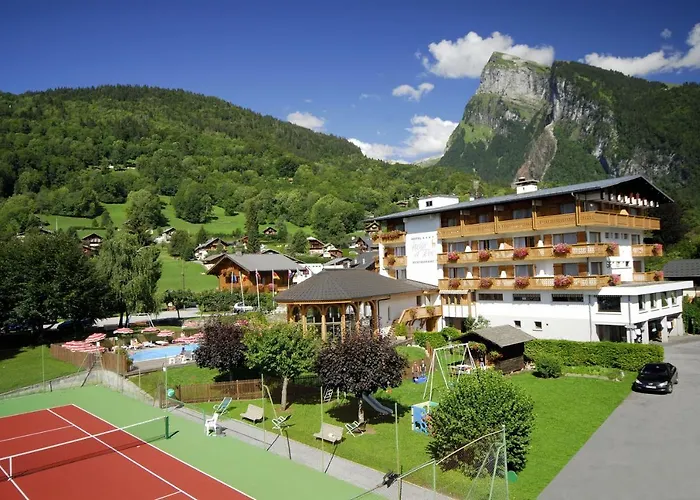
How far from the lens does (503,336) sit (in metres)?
32.1

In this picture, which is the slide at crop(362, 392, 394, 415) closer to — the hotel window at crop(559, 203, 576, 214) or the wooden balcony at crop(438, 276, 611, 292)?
the wooden balcony at crop(438, 276, 611, 292)

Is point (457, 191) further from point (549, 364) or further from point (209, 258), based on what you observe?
point (549, 364)

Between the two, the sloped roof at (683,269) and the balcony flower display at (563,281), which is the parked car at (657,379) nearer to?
the balcony flower display at (563,281)

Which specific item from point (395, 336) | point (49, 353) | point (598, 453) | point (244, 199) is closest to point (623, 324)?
point (395, 336)

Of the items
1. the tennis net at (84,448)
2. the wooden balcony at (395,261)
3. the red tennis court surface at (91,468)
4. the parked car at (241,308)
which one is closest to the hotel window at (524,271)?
the wooden balcony at (395,261)

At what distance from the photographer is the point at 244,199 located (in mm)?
164750

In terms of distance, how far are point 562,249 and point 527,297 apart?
4.95m

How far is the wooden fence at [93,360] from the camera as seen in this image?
31.8 metres

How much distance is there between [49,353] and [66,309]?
4121 millimetres

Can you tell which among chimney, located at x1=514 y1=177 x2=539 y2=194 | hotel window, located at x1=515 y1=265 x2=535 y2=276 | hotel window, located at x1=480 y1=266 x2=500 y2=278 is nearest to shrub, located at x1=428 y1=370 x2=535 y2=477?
hotel window, located at x1=515 y1=265 x2=535 y2=276

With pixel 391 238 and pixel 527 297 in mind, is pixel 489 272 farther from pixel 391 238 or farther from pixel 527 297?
pixel 391 238

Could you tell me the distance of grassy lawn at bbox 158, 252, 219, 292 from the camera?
82.3 metres

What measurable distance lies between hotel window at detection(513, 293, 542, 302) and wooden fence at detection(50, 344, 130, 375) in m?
28.2

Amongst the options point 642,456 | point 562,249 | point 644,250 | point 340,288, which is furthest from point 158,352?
point 644,250
